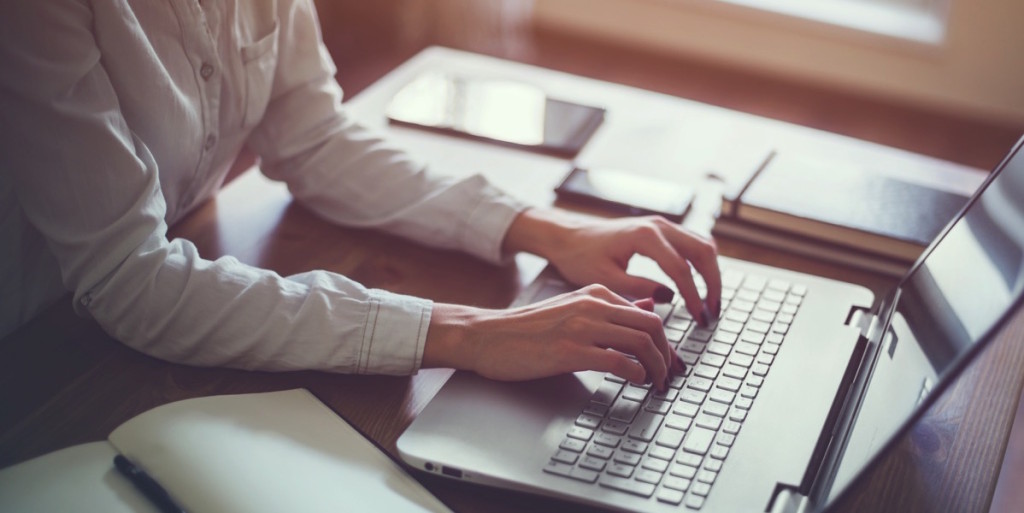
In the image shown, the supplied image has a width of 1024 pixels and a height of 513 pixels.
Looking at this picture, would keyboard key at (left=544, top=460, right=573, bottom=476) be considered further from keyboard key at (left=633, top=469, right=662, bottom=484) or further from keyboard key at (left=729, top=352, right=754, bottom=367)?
keyboard key at (left=729, top=352, right=754, bottom=367)

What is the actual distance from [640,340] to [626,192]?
40 centimetres

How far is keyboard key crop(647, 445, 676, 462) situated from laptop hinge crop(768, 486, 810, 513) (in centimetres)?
8

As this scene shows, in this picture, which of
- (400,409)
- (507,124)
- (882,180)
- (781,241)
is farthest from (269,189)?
(882,180)

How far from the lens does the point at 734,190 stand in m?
1.16

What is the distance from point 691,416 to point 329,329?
1.03 ft

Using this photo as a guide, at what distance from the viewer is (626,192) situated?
1196mm

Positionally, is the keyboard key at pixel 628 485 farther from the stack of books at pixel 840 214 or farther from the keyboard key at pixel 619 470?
the stack of books at pixel 840 214

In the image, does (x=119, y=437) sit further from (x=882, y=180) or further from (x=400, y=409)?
(x=882, y=180)

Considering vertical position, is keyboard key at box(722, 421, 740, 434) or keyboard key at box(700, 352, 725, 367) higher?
keyboard key at box(700, 352, 725, 367)

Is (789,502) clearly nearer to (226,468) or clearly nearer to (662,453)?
(662,453)

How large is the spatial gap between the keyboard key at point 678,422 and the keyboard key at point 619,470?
0.22 ft

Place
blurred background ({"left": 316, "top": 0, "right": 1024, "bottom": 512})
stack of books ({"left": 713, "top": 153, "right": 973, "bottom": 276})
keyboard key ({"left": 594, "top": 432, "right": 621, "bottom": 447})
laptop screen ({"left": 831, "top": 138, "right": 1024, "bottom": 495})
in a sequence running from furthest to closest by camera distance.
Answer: blurred background ({"left": 316, "top": 0, "right": 1024, "bottom": 512}), stack of books ({"left": 713, "top": 153, "right": 973, "bottom": 276}), keyboard key ({"left": 594, "top": 432, "right": 621, "bottom": 447}), laptop screen ({"left": 831, "top": 138, "right": 1024, "bottom": 495})

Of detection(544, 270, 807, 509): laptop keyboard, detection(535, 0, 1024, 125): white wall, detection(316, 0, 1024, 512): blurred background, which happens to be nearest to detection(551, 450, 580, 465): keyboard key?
detection(544, 270, 807, 509): laptop keyboard

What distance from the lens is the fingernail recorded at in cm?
98
